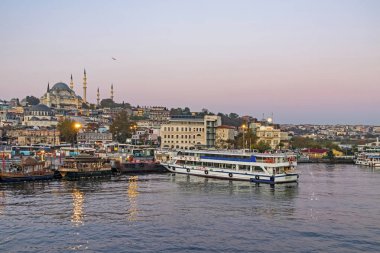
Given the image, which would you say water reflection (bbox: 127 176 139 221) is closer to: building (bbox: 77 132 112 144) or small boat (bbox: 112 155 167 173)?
small boat (bbox: 112 155 167 173)

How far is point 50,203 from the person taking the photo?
112ft

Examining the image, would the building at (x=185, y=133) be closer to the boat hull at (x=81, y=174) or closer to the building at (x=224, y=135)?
the building at (x=224, y=135)

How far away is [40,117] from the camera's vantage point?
15038 centimetres

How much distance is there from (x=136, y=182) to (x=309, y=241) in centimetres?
2889

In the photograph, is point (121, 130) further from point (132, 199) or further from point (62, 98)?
point (132, 199)

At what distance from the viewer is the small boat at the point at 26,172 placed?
47.0 meters

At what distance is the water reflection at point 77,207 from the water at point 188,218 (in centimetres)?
6

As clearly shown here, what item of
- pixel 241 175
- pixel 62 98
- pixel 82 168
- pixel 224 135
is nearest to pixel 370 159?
pixel 224 135

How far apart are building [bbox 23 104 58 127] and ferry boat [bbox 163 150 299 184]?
93.5 metres

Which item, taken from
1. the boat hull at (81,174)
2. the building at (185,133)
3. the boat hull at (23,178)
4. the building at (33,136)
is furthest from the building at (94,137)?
the boat hull at (23,178)

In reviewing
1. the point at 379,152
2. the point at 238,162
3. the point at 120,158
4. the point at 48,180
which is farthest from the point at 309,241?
the point at 379,152

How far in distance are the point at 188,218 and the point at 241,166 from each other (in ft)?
72.3

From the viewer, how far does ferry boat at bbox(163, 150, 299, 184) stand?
47.8m

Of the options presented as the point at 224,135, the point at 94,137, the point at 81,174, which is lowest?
the point at 81,174
